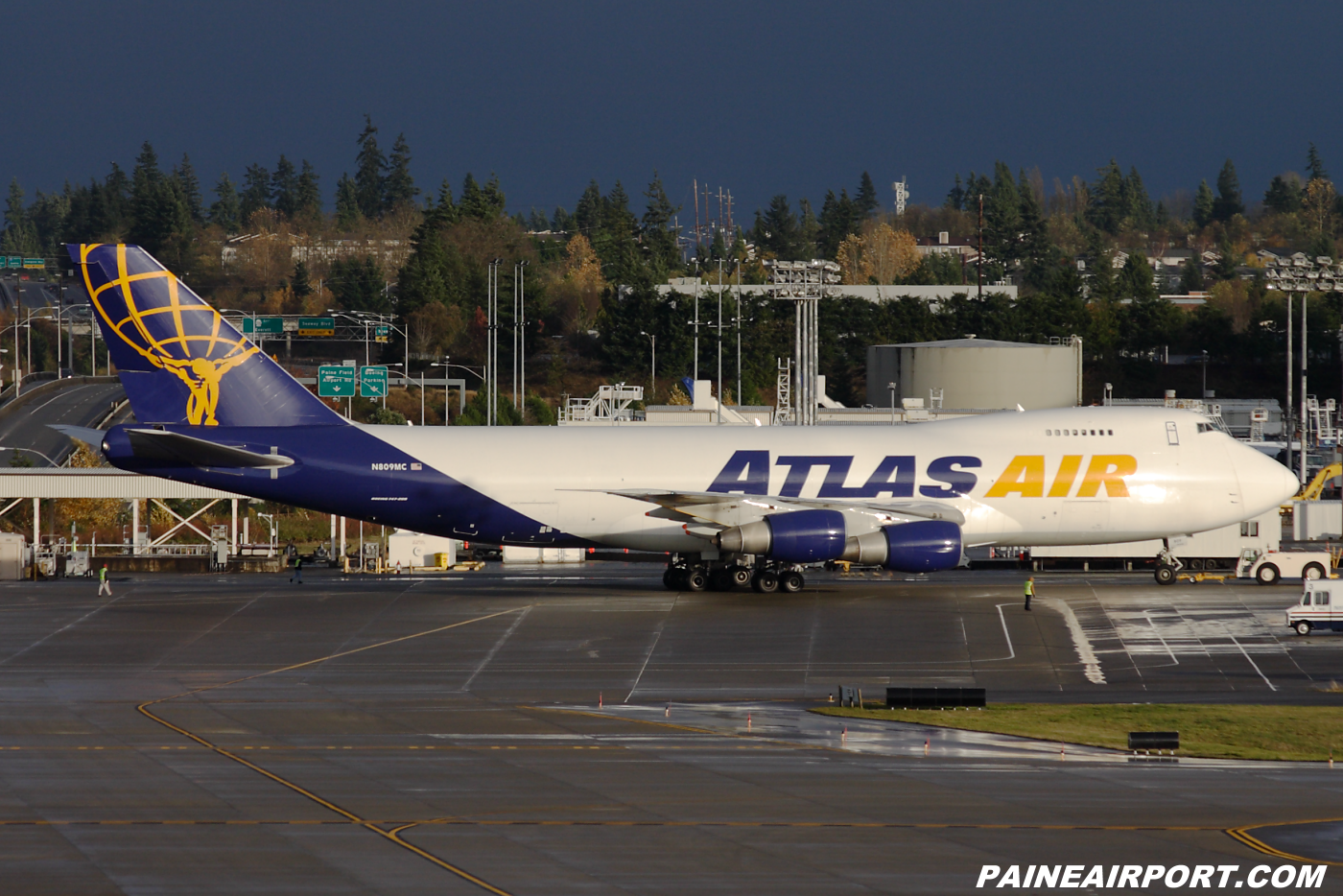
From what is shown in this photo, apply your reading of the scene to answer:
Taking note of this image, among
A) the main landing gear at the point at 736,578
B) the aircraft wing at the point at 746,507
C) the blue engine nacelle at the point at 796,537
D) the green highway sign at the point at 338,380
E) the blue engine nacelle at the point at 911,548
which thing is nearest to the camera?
the blue engine nacelle at the point at 911,548

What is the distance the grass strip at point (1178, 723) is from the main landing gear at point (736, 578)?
18479 mm

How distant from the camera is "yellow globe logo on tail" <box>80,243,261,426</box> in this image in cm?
4878

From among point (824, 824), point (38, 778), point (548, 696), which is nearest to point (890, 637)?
point (548, 696)

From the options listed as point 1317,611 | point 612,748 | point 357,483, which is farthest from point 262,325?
point 612,748

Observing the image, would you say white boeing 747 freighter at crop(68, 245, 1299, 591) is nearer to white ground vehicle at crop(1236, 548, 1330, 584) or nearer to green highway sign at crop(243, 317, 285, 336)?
white ground vehicle at crop(1236, 548, 1330, 584)

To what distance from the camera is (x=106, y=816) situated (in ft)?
69.5

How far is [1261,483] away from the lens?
5009 centimetres

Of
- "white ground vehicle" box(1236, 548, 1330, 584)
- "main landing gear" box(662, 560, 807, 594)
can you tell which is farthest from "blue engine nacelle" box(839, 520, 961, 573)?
"white ground vehicle" box(1236, 548, 1330, 584)

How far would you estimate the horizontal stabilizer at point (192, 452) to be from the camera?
4688 cm

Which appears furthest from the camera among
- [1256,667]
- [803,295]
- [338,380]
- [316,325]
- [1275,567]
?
[316,325]
